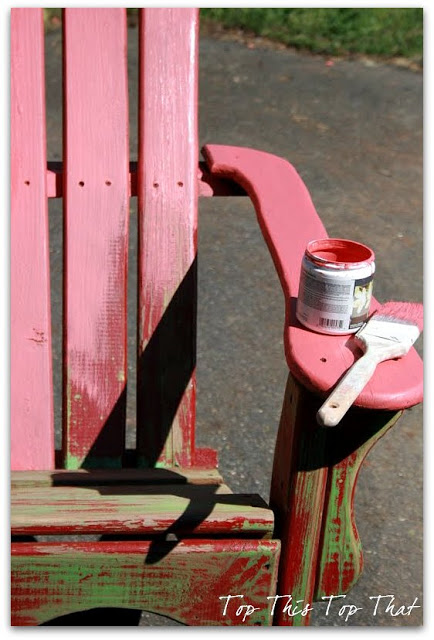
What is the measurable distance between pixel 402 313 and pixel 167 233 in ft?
2.42

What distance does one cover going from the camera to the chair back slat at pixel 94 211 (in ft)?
7.39

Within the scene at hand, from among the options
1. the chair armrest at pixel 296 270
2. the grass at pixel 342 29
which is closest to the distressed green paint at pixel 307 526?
the chair armrest at pixel 296 270

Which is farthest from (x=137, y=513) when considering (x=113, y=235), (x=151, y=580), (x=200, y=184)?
(x=200, y=184)

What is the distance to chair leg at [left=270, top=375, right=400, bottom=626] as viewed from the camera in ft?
5.45

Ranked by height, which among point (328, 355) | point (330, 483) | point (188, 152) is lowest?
point (330, 483)

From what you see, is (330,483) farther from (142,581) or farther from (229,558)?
(142,581)

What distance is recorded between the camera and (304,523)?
69.1 inches

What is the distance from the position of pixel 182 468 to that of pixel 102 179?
680 millimetres

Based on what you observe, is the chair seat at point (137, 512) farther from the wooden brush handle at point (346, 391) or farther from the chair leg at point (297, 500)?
the wooden brush handle at point (346, 391)

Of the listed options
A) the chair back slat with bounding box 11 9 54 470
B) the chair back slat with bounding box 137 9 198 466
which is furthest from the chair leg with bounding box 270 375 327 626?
the chair back slat with bounding box 11 9 54 470

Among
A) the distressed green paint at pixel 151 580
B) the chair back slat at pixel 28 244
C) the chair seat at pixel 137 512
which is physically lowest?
the distressed green paint at pixel 151 580

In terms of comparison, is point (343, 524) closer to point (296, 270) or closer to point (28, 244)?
point (296, 270)

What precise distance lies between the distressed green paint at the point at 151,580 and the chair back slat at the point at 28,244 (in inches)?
20.0

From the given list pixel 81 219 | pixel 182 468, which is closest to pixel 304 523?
pixel 182 468
